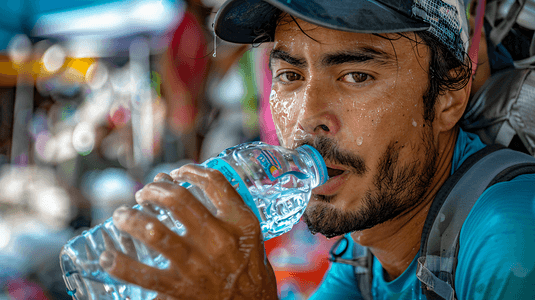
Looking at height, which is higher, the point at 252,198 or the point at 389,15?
the point at 389,15

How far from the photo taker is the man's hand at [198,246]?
0.72 m

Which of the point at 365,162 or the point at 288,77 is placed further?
the point at 288,77

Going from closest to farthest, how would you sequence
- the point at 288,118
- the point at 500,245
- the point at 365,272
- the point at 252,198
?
the point at 500,245 < the point at 252,198 < the point at 288,118 < the point at 365,272

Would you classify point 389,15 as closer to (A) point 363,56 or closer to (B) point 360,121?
(A) point 363,56

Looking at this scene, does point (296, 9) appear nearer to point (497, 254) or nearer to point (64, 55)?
point (497, 254)

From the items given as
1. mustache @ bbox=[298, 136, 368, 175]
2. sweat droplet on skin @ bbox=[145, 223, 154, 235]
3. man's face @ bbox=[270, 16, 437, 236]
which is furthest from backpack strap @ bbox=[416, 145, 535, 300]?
sweat droplet on skin @ bbox=[145, 223, 154, 235]

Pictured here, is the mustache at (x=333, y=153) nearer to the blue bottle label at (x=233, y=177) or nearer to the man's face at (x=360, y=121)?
the man's face at (x=360, y=121)

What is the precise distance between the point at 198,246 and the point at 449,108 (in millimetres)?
1125

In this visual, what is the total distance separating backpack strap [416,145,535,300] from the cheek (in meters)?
0.51

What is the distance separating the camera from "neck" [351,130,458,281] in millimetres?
1445

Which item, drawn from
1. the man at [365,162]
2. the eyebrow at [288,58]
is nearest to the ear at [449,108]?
the man at [365,162]

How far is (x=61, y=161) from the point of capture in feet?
16.7

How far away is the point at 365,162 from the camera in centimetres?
125

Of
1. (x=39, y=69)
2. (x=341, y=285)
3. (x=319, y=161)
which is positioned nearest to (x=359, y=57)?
(x=319, y=161)
